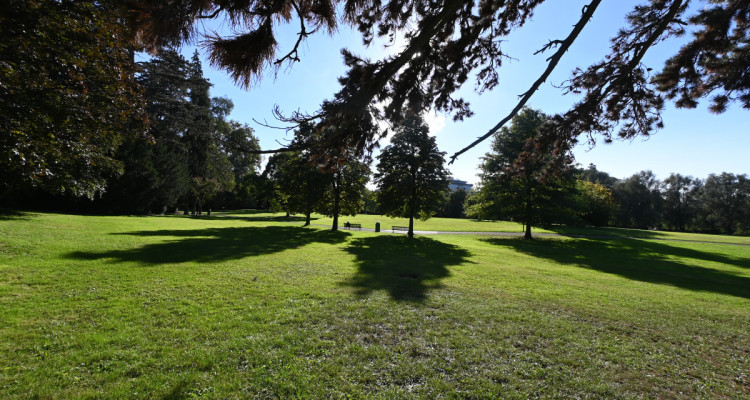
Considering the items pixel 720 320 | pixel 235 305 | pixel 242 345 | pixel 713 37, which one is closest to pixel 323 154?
pixel 242 345

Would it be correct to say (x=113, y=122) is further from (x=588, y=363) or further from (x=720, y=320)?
(x=720, y=320)

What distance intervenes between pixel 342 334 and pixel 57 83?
8.76 meters

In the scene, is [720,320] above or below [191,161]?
below

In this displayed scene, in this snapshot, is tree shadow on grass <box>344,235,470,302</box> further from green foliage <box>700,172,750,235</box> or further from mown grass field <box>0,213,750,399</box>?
green foliage <box>700,172,750,235</box>

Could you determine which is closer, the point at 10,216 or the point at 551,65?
the point at 551,65

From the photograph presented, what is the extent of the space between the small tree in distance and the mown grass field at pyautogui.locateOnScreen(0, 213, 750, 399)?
45.4ft

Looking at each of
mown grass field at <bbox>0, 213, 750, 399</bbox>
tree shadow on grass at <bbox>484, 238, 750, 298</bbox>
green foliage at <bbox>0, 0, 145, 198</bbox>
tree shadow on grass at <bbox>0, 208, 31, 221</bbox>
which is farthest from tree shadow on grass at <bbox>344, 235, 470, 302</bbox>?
tree shadow on grass at <bbox>0, 208, 31, 221</bbox>

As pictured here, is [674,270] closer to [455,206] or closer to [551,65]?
[551,65]

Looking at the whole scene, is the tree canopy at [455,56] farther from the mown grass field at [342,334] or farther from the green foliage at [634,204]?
the green foliage at [634,204]

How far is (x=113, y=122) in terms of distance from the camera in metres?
7.61

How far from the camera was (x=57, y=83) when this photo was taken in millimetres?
6641

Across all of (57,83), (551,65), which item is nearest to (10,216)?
(57,83)

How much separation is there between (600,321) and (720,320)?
10.7 ft

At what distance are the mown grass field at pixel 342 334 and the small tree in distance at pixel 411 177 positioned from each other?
13.8 meters
